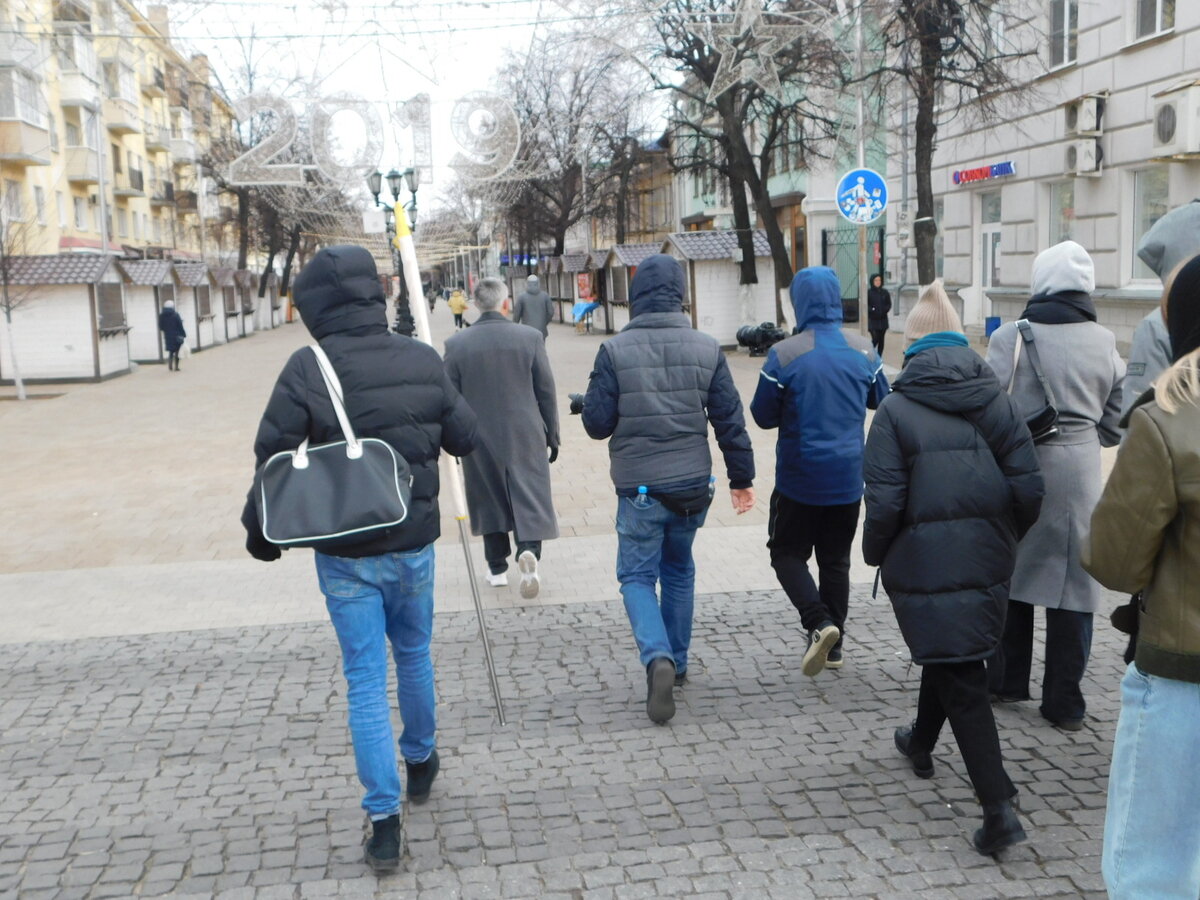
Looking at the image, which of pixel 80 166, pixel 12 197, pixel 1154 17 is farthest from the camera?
pixel 80 166

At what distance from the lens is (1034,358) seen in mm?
4723

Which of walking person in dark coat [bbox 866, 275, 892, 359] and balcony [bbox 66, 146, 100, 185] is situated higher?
balcony [bbox 66, 146, 100, 185]

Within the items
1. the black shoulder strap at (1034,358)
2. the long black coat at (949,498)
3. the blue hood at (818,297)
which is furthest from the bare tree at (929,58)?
the long black coat at (949,498)

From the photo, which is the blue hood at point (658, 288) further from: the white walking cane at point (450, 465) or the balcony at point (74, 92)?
the balcony at point (74, 92)

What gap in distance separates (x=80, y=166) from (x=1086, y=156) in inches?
1474

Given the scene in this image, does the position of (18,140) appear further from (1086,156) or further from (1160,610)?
(1160,610)

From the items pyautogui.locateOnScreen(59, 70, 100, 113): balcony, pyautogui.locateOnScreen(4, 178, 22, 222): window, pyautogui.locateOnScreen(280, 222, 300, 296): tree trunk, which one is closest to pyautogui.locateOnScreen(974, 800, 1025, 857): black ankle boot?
pyautogui.locateOnScreen(4, 178, 22, 222): window

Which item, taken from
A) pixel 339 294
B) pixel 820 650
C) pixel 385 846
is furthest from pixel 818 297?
pixel 385 846

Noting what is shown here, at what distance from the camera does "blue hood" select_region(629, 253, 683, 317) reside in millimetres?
5160

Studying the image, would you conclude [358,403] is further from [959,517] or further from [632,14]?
[632,14]

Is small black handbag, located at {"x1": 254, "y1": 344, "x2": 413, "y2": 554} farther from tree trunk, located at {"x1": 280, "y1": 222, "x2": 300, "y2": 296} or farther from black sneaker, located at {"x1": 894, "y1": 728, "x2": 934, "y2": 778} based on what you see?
tree trunk, located at {"x1": 280, "y1": 222, "x2": 300, "y2": 296}

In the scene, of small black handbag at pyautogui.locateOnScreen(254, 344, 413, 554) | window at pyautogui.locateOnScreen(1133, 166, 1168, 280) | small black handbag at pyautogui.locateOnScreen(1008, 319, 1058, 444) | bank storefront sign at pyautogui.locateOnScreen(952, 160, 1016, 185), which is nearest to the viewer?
small black handbag at pyautogui.locateOnScreen(254, 344, 413, 554)

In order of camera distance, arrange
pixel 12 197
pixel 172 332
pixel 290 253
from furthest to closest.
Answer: pixel 290 253
pixel 12 197
pixel 172 332

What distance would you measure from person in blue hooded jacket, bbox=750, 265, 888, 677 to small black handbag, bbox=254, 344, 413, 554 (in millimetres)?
2115
